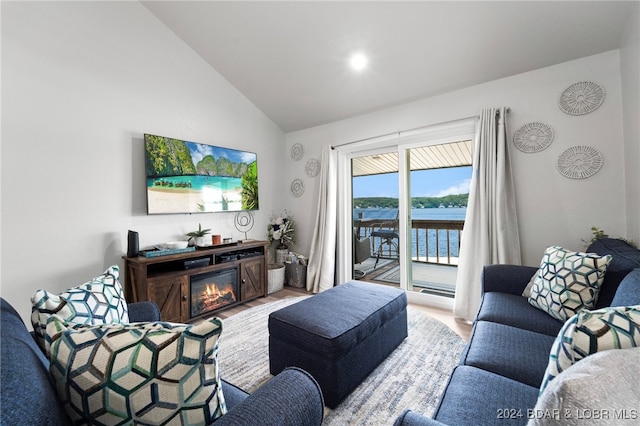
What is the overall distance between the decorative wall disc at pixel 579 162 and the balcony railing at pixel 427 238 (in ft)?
3.69

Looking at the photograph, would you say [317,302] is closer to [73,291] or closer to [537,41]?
[73,291]

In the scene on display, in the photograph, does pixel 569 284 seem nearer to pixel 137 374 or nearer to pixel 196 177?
pixel 137 374

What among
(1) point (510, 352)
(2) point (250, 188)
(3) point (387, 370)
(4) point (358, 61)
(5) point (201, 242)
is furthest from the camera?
(2) point (250, 188)

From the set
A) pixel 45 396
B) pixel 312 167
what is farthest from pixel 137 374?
pixel 312 167

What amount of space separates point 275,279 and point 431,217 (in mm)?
2216

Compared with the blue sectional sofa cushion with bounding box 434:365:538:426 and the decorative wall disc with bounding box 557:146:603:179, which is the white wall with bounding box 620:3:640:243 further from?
the blue sectional sofa cushion with bounding box 434:365:538:426

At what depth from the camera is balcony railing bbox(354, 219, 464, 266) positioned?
133 inches

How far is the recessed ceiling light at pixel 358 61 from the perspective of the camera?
2.72 m

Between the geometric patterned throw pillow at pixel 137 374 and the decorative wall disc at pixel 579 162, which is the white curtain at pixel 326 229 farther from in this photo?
the geometric patterned throw pillow at pixel 137 374

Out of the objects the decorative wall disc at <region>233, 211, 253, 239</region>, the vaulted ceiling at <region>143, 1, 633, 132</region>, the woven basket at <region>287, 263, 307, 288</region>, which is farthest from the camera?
the woven basket at <region>287, 263, 307, 288</region>

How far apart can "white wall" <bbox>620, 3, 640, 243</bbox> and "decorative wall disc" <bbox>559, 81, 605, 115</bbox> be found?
0.14 metres

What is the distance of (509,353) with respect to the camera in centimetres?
125

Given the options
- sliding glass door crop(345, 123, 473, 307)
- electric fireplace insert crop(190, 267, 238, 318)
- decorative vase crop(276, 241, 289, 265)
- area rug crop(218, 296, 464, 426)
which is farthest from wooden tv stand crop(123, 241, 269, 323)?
sliding glass door crop(345, 123, 473, 307)

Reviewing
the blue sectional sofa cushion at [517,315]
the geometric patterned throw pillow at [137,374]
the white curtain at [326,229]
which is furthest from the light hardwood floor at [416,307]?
the geometric patterned throw pillow at [137,374]
